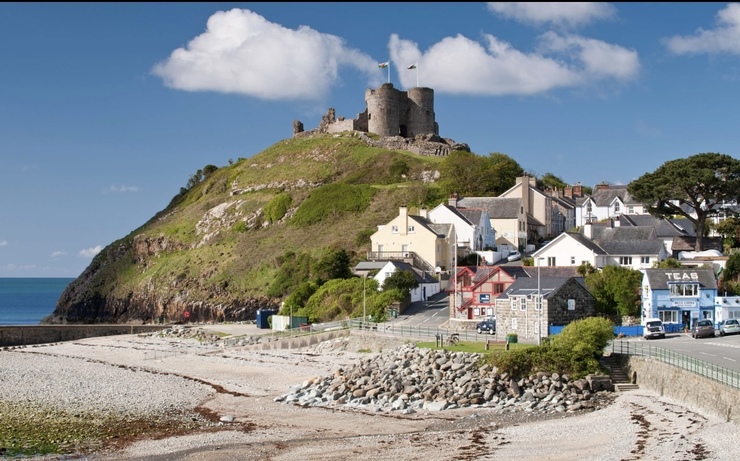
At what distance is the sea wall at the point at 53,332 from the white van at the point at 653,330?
142 ft

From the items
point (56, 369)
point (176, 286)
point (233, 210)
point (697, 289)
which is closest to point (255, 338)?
point (56, 369)

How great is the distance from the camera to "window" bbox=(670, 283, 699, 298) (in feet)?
174

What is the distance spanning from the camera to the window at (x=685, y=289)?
52938 mm

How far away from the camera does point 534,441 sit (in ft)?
91.9

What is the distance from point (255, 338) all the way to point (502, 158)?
1915 inches

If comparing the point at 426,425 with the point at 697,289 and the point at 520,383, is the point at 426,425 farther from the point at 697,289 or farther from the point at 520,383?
the point at 697,289

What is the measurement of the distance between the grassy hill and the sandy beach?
3673 centimetres

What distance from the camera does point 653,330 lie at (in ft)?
155

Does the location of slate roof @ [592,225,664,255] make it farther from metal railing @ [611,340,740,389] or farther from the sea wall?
the sea wall

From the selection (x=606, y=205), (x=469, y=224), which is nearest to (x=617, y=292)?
(x=469, y=224)

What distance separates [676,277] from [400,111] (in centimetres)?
7622

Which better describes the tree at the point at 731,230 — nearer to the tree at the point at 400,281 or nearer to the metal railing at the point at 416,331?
the tree at the point at 400,281

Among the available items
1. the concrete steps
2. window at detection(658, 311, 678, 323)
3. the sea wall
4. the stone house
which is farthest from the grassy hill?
the concrete steps

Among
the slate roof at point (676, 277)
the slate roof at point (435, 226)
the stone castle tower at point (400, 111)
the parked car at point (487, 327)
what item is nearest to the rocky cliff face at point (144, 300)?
the slate roof at point (435, 226)
